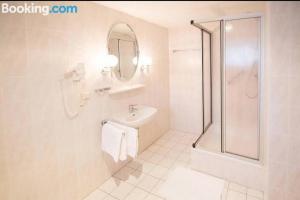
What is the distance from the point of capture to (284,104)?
151 cm

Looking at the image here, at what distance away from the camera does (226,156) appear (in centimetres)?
221

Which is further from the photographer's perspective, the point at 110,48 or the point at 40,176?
the point at 110,48

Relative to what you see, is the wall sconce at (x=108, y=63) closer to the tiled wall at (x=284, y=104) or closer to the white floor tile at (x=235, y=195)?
the tiled wall at (x=284, y=104)

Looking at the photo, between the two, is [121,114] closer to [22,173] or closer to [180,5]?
[22,173]

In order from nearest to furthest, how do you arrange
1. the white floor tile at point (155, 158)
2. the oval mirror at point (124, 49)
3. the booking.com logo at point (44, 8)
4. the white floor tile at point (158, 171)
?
the booking.com logo at point (44, 8)
the oval mirror at point (124, 49)
the white floor tile at point (158, 171)
the white floor tile at point (155, 158)

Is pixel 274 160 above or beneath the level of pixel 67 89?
beneath

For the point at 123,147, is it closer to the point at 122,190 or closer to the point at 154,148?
the point at 122,190

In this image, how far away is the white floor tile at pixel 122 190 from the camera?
2.03 metres

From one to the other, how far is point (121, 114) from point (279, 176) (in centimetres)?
183

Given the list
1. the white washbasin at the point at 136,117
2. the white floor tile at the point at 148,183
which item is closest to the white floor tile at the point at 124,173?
the white floor tile at the point at 148,183

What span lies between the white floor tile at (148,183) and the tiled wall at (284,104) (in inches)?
48.6

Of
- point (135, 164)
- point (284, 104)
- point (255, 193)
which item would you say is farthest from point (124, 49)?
point (255, 193)

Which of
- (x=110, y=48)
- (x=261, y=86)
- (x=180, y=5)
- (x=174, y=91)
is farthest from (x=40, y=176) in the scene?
(x=174, y=91)

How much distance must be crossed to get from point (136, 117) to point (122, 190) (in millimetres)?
922
